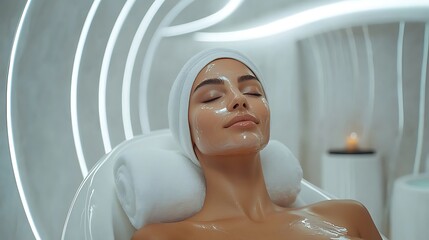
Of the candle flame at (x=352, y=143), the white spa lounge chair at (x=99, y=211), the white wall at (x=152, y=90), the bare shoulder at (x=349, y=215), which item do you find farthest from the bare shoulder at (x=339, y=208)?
the candle flame at (x=352, y=143)

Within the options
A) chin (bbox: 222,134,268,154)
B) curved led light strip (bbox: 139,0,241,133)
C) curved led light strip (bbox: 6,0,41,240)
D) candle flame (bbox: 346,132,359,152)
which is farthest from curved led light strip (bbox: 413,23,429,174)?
curved led light strip (bbox: 6,0,41,240)

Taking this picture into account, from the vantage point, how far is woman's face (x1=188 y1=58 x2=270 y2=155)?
95cm

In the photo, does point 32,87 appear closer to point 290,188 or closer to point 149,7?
point 149,7

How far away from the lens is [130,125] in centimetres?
168

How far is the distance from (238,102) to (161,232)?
1.03 ft

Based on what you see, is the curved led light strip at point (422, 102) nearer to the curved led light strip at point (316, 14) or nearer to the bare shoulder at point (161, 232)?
the curved led light strip at point (316, 14)

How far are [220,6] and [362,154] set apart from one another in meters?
1.07

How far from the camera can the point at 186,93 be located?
104 cm

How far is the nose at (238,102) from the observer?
3.15 feet

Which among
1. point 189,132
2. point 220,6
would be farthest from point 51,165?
point 220,6

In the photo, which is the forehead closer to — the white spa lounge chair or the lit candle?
the white spa lounge chair

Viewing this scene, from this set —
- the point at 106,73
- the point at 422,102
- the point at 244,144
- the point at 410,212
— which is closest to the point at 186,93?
the point at 244,144

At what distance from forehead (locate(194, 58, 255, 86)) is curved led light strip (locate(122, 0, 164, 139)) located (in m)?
0.69

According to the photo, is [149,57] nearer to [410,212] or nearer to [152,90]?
[152,90]
